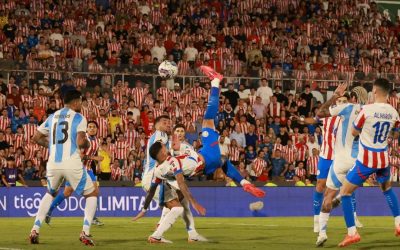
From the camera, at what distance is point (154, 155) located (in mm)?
15273

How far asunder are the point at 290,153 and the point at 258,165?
4.71ft

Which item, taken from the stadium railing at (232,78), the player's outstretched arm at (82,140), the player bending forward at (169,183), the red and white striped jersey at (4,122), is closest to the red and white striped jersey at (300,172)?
the stadium railing at (232,78)

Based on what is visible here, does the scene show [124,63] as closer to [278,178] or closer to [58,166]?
[278,178]

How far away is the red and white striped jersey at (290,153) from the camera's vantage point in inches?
1206

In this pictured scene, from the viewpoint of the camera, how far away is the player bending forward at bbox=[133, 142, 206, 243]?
1502cm

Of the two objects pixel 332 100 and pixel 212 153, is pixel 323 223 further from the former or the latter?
Answer: pixel 212 153

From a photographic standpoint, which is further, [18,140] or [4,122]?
[4,122]

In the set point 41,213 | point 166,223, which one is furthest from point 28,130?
point 166,223

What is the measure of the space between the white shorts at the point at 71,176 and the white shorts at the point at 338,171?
4.04 metres

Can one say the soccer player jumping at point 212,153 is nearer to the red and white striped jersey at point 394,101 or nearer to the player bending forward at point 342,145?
the player bending forward at point 342,145

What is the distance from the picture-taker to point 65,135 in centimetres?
1495

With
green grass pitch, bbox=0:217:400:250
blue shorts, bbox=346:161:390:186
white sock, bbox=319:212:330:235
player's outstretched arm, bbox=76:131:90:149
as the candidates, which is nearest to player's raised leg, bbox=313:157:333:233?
green grass pitch, bbox=0:217:400:250

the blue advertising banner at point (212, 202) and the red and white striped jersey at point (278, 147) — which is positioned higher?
the red and white striped jersey at point (278, 147)

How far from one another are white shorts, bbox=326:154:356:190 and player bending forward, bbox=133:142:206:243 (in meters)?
2.46
